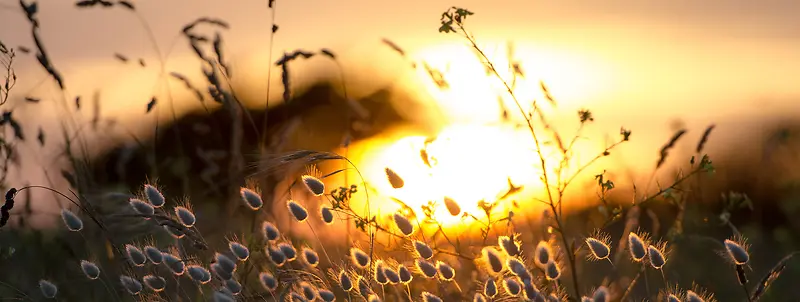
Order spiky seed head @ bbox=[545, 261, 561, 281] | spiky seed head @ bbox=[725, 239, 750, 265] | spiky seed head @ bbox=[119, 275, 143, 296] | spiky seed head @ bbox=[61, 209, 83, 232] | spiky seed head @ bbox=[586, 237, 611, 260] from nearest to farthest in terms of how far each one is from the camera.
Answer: spiky seed head @ bbox=[725, 239, 750, 265] < spiky seed head @ bbox=[586, 237, 611, 260] < spiky seed head @ bbox=[545, 261, 561, 281] < spiky seed head @ bbox=[119, 275, 143, 296] < spiky seed head @ bbox=[61, 209, 83, 232]

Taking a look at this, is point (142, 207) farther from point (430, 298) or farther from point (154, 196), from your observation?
point (430, 298)

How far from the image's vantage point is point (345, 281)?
3184mm

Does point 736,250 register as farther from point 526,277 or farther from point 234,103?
point 234,103

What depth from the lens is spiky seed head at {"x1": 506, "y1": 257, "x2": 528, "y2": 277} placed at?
2.97 m

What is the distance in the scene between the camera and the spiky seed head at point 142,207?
132 inches

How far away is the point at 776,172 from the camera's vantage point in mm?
7883

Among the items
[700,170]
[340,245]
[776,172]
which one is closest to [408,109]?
[340,245]

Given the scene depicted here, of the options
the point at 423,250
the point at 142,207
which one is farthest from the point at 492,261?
the point at 142,207

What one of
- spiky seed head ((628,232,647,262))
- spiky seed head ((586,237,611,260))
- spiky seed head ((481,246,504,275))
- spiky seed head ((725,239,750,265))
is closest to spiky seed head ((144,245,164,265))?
spiky seed head ((481,246,504,275))

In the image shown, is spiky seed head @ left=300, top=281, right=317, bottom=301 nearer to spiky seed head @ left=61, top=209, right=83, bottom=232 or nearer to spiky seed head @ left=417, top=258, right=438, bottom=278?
spiky seed head @ left=417, top=258, right=438, bottom=278

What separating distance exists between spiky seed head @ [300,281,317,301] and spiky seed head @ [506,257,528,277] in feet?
1.83

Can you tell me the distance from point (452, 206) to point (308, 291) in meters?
0.55

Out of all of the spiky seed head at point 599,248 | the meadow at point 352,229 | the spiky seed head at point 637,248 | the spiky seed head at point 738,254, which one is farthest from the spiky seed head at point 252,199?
the spiky seed head at point 738,254

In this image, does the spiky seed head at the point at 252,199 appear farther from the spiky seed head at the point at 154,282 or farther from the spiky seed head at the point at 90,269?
the spiky seed head at the point at 90,269
